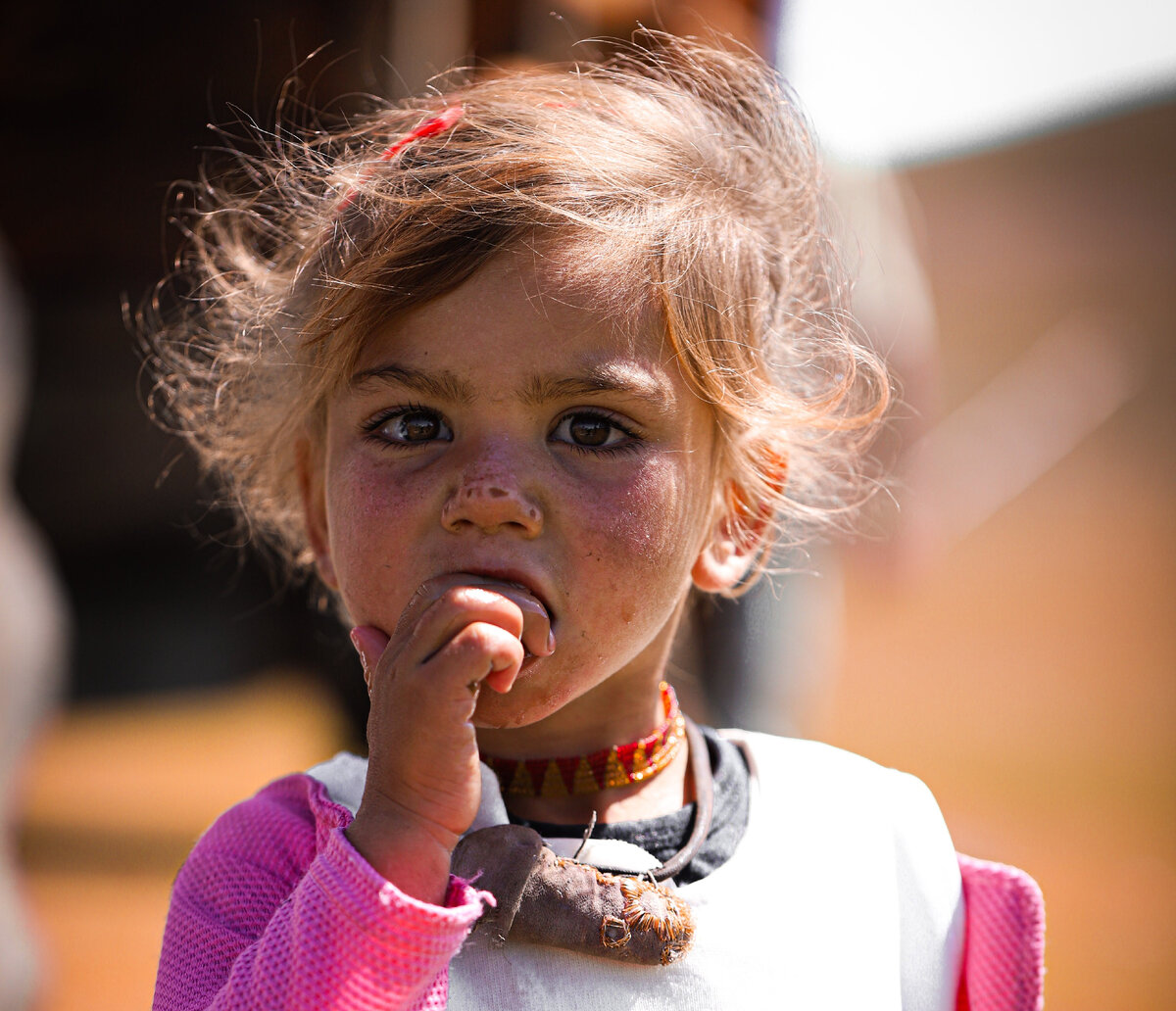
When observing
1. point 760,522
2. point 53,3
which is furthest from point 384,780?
point 53,3

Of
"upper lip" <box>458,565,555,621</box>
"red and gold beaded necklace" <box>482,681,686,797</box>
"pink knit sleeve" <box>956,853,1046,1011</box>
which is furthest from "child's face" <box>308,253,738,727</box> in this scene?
"pink knit sleeve" <box>956,853,1046,1011</box>

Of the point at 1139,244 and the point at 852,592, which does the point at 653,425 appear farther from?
the point at 1139,244

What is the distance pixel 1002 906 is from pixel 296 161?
1045 millimetres

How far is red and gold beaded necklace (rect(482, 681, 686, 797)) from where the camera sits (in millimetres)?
1065

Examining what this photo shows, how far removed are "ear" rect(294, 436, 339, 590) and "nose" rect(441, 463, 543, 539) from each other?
0.27 m

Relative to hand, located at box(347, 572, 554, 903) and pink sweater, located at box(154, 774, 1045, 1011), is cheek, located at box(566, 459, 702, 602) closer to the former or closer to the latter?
hand, located at box(347, 572, 554, 903)

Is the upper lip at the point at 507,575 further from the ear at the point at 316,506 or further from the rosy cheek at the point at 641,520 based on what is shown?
the ear at the point at 316,506

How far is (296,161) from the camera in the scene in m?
1.29

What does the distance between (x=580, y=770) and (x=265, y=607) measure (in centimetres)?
440

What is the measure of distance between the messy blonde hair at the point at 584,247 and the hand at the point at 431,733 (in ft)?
0.99

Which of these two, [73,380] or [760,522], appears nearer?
[760,522]

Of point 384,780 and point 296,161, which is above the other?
point 296,161

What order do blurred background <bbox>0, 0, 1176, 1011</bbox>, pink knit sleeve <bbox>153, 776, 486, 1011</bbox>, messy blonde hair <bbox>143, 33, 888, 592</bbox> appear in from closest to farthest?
pink knit sleeve <bbox>153, 776, 486, 1011</bbox>
messy blonde hair <bbox>143, 33, 888, 592</bbox>
blurred background <bbox>0, 0, 1176, 1011</bbox>

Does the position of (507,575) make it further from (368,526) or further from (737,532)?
(737,532)
